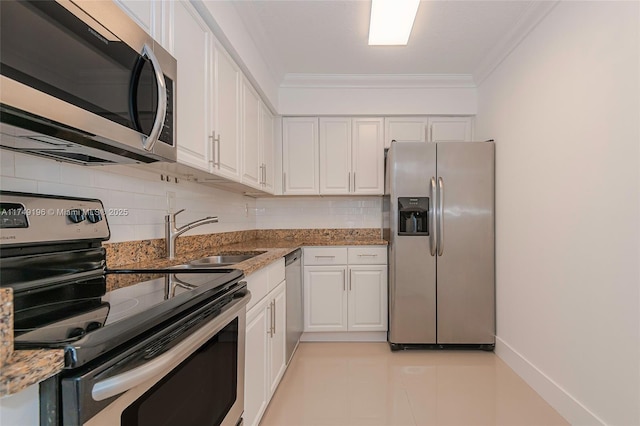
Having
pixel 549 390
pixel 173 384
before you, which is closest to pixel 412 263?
pixel 549 390

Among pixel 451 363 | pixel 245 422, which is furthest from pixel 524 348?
pixel 245 422

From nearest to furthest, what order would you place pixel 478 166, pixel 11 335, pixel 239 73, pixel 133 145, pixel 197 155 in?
pixel 11 335, pixel 133 145, pixel 197 155, pixel 239 73, pixel 478 166

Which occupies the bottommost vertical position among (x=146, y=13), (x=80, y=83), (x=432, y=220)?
(x=432, y=220)

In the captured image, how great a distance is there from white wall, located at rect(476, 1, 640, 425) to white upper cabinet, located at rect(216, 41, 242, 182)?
2.02m

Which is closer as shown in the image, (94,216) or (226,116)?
(94,216)

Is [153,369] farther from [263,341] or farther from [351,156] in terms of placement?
[351,156]

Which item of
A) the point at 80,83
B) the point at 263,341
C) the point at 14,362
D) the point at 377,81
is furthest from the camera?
the point at 377,81

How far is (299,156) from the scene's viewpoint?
3523 mm

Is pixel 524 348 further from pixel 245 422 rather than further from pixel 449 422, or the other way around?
pixel 245 422

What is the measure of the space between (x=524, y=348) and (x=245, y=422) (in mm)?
2062

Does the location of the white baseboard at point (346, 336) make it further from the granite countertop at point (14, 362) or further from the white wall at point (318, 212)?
the granite countertop at point (14, 362)

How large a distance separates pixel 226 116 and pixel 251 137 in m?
0.56

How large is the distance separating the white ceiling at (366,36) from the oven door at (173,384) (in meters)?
1.92

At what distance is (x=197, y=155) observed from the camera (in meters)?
1.67
